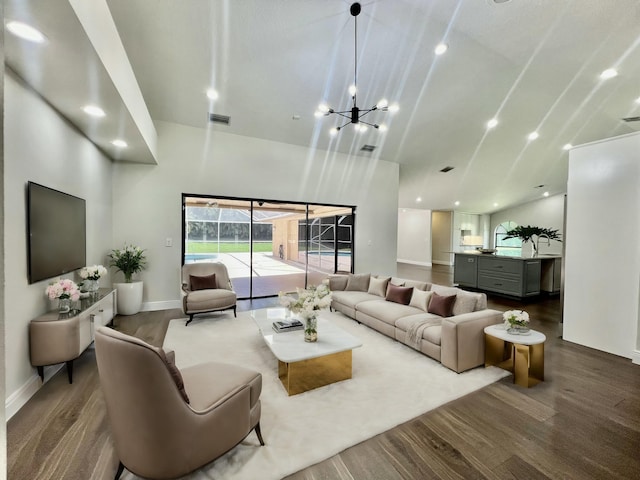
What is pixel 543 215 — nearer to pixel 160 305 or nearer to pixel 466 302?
pixel 466 302

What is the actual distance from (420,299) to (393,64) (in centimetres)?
351

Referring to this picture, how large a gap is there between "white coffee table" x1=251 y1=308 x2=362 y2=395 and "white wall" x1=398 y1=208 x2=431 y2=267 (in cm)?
1178

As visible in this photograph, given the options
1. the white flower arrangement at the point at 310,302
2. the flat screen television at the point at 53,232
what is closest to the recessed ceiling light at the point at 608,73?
the white flower arrangement at the point at 310,302

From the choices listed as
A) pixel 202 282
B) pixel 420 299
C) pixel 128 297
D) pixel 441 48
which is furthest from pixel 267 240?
pixel 441 48

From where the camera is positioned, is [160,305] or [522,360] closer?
[522,360]

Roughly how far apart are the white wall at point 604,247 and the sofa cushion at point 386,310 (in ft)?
7.42

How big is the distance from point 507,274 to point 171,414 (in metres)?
7.35

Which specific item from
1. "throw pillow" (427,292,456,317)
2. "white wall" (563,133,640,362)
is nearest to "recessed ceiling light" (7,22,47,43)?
"throw pillow" (427,292,456,317)

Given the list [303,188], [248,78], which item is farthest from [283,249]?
[248,78]

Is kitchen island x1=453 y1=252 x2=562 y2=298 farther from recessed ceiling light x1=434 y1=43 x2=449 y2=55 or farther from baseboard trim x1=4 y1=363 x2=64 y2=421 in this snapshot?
baseboard trim x1=4 y1=363 x2=64 y2=421

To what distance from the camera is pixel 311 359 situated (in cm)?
262

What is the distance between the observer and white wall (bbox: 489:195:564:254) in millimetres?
12195

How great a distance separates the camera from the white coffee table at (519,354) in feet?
8.86

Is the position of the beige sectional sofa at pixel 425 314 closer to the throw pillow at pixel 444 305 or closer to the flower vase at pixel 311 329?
the throw pillow at pixel 444 305
